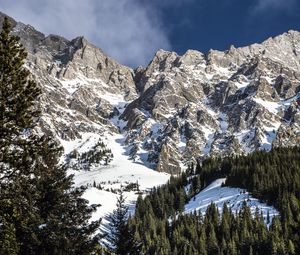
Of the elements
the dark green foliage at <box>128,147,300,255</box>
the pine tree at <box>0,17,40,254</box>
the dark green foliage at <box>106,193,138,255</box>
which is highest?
the dark green foliage at <box>128,147,300,255</box>

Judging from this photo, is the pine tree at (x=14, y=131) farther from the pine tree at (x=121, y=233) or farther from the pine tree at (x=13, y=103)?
the pine tree at (x=121, y=233)

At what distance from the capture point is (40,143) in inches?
1018

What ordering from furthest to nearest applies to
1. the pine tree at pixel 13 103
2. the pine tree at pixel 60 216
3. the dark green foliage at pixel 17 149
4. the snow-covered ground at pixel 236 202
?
the snow-covered ground at pixel 236 202 < the pine tree at pixel 60 216 < the pine tree at pixel 13 103 < the dark green foliage at pixel 17 149

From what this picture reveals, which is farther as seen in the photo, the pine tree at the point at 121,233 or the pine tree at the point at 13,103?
the pine tree at the point at 121,233

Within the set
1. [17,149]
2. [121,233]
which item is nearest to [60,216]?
[121,233]

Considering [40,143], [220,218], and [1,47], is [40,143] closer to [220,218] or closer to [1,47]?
[1,47]

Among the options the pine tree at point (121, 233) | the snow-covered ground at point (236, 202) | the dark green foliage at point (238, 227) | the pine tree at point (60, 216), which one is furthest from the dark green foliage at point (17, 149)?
the snow-covered ground at point (236, 202)

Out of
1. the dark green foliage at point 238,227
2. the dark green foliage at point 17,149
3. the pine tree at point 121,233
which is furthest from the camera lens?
the dark green foliage at point 238,227

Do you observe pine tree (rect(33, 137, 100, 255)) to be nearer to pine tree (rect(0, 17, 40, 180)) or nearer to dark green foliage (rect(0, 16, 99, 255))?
dark green foliage (rect(0, 16, 99, 255))

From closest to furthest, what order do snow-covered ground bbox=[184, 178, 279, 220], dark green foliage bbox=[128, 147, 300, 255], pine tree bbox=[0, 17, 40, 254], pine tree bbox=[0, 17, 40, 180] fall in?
pine tree bbox=[0, 17, 40, 254], pine tree bbox=[0, 17, 40, 180], dark green foliage bbox=[128, 147, 300, 255], snow-covered ground bbox=[184, 178, 279, 220]

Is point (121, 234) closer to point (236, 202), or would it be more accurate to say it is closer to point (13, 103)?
point (13, 103)

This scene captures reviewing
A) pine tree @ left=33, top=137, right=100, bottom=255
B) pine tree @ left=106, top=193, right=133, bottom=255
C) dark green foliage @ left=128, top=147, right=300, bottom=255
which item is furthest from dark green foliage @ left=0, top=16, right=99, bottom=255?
dark green foliage @ left=128, top=147, right=300, bottom=255

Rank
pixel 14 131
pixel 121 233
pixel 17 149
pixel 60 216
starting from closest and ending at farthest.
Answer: pixel 14 131, pixel 17 149, pixel 60 216, pixel 121 233

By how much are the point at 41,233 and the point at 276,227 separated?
11181 cm
